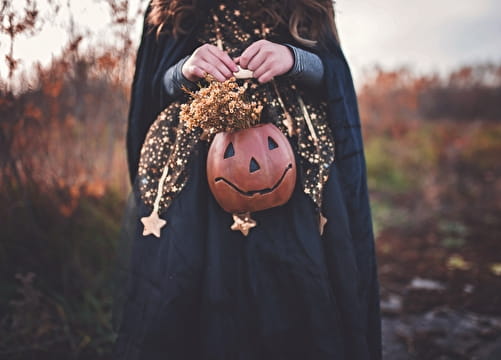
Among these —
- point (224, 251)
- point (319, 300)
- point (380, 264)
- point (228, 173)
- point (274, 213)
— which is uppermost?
point (228, 173)

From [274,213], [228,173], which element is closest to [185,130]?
[228,173]

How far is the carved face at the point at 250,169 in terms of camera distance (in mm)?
Answer: 1239

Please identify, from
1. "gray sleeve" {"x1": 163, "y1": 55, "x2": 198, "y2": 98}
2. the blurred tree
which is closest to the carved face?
"gray sleeve" {"x1": 163, "y1": 55, "x2": 198, "y2": 98}

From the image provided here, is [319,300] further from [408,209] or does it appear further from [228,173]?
[408,209]

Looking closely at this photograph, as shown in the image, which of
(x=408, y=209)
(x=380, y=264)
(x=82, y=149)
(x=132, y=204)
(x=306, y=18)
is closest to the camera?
(x=306, y=18)

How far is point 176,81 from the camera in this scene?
4.70 ft

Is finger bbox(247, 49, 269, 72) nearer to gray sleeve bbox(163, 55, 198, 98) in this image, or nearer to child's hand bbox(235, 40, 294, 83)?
child's hand bbox(235, 40, 294, 83)

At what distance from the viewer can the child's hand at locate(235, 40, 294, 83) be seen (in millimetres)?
1277

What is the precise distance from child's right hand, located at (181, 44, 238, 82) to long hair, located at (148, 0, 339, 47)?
342 mm

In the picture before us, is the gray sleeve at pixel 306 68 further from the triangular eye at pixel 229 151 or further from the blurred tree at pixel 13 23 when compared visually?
the blurred tree at pixel 13 23

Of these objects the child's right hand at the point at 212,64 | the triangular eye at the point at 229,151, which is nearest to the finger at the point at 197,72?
the child's right hand at the point at 212,64

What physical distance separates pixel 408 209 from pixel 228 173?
4141mm

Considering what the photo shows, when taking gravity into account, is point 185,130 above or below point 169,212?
above

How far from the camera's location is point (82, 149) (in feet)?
10.1
